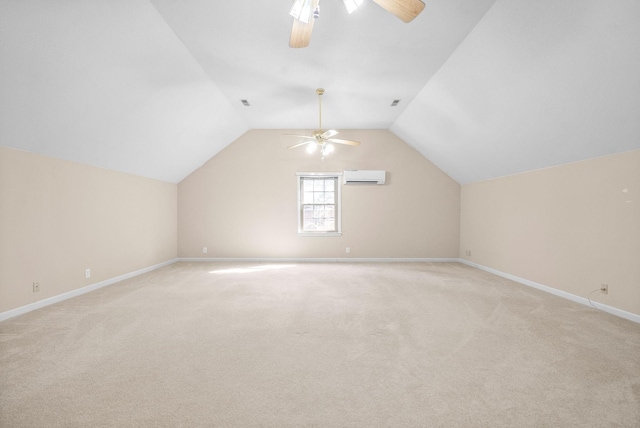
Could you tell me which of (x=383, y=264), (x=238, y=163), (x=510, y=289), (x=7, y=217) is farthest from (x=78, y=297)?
(x=510, y=289)

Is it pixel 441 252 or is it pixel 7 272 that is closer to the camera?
pixel 7 272

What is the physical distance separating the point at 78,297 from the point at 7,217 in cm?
134

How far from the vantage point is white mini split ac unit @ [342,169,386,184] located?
20.9 feet

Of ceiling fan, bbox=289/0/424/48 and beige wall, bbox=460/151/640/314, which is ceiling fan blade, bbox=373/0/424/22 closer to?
ceiling fan, bbox=289/0/424/48

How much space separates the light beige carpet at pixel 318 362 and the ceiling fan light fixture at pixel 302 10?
99.7 inches

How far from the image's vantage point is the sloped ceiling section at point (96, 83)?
2.30 m

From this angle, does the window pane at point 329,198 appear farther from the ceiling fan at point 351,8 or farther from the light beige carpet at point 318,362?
the ceiling fan at point 351,8

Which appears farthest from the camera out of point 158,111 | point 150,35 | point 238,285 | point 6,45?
point 238,285

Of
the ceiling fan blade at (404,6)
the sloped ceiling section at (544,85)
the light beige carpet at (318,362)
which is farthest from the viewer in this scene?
the sloped ceiling section at (544,85)

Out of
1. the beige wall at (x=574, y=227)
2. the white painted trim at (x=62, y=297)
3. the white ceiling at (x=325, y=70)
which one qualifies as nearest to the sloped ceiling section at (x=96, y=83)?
the white ceiling at (x=325, y=70)

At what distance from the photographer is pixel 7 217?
297 cm

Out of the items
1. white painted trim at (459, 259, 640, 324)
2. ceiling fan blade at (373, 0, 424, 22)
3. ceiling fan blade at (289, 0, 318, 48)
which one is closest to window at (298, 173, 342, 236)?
white painted trim at (459, 259, 640, 324)

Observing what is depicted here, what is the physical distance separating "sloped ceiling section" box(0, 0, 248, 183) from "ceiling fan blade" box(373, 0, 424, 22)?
2.27 metres

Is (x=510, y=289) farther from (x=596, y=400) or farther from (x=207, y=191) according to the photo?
(x=207, y=191)
